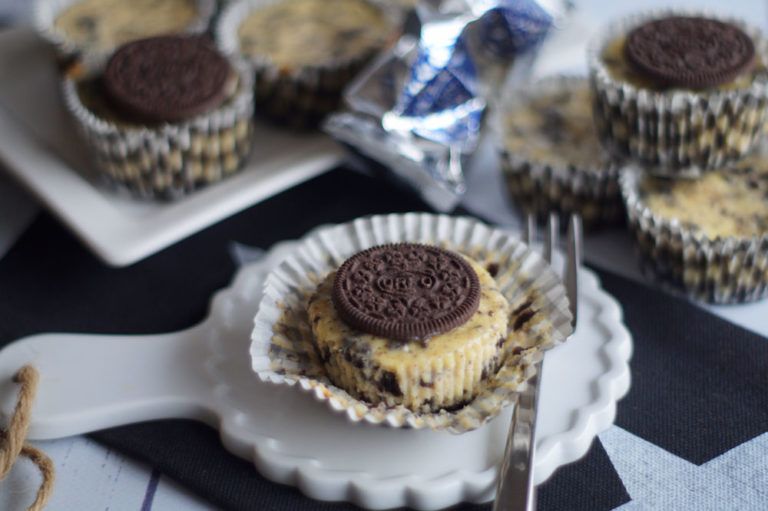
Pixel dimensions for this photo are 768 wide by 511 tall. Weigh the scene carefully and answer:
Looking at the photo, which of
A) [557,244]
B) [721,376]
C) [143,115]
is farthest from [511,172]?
[143,115]

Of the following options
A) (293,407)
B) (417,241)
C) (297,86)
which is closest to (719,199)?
(417,241)

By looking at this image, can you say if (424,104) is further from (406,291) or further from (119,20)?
(119,20)

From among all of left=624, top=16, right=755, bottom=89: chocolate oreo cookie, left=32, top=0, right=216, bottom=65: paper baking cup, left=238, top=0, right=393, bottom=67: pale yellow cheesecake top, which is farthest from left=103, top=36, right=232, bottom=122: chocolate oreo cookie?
left=624, top=16, right=755, bottom=89: chocolate oreo cookie

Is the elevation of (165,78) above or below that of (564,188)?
above

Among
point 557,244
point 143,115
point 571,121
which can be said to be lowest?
point 557,244

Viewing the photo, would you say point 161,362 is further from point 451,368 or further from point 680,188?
point 680,188
